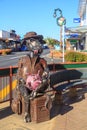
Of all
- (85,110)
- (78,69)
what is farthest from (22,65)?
(78,69)

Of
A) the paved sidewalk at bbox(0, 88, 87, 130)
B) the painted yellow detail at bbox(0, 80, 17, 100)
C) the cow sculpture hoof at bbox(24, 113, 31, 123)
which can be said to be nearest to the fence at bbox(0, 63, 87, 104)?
the painted yellow detail at bbox(0, 80, 17, 100)

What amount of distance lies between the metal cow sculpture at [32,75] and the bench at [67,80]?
1.77 meters

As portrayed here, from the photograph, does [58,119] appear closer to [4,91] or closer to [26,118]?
[26,118]

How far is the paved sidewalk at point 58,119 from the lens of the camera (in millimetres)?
6961

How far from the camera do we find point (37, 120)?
7.18 meters

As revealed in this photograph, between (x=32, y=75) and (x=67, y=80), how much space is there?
3.31 m

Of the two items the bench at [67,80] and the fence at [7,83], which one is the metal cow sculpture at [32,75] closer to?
the fence at [7,83]

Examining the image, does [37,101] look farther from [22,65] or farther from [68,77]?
[68,77]

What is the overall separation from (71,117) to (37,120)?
35.2 inches

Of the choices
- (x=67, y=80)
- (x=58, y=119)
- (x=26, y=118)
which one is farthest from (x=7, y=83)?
(x=67, y=80)

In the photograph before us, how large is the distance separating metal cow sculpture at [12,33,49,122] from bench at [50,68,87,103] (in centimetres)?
177

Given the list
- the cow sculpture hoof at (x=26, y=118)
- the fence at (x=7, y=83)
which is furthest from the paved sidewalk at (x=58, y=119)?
the fence at (x=7, y=83)

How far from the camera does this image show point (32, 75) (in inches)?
281

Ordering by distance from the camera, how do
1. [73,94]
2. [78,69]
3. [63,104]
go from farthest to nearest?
1. [78,69]
2. [73,94]
3. [63,104]
